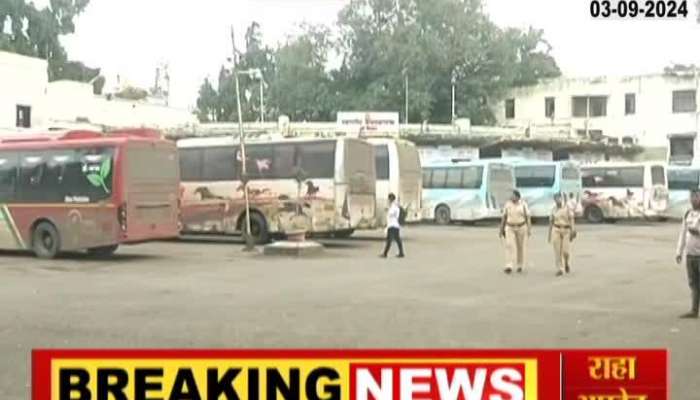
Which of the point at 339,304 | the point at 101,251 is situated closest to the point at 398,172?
the point at 101,251

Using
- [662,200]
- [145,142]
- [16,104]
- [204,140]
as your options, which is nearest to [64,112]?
[16,104]

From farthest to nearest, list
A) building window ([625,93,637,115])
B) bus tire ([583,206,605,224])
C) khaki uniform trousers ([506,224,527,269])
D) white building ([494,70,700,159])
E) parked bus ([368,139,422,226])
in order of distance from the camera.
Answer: building window ([625,93,637,115])
white building ([494,70,700,159])
bus tire ([583,206,605,224])
parked bus ([368,139,422,226])
khaki uniform trousers ([506,224,527,269])

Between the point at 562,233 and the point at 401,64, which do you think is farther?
the point at 401,64

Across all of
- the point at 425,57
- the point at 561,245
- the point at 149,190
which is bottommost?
the point at 561,245

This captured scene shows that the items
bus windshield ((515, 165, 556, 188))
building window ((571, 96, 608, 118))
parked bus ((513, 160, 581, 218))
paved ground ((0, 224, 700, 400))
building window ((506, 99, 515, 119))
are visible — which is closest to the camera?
paved ground ((0, 224, 700, 400))

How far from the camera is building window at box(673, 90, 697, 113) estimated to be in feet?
181

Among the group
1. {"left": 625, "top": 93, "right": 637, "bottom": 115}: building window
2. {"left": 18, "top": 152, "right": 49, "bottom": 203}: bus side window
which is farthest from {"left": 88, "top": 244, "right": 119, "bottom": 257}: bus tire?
{"left": 625, "top": 93, "right": 637, "bottom": 115}: building window

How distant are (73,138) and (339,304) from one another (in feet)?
35.0

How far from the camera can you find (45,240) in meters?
21.3

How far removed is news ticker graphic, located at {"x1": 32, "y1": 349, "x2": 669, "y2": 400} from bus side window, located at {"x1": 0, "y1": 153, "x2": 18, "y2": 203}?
63.3 feet

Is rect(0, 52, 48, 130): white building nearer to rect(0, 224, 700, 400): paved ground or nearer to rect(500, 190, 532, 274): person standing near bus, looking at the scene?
rect(0, 224, 700, 400): paved ground

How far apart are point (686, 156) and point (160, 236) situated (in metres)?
41.2

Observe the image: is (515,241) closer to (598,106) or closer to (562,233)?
(562,233)

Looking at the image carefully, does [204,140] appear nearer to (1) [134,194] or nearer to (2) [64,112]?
(1) [134,194]
